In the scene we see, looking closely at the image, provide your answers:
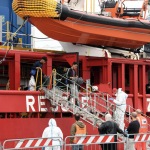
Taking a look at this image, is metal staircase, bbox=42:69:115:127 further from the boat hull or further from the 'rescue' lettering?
the boat hull

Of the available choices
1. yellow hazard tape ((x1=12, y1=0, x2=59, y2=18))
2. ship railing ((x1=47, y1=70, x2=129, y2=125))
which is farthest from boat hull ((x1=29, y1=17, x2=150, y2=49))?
ship railing ((x1=47, y1=70, x2=129, y2=125))

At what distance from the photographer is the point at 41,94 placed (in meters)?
14.9

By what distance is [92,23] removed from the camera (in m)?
16.4

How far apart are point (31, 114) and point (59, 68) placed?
123 inches

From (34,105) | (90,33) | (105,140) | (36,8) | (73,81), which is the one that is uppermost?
(36,8)

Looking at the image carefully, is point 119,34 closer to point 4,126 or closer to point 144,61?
point 144,61

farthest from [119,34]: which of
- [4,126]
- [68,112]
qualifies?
[4,126]

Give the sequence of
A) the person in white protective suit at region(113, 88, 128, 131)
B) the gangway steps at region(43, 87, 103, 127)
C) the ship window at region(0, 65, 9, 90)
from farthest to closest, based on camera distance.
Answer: the ship window at region(0, 65, 9, 90)
the person in white protective suit at region(113, 88, 128, 131)
the gangway steps at region(43, 87, 103, 127)

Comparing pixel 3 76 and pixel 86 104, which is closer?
pixel 86 104

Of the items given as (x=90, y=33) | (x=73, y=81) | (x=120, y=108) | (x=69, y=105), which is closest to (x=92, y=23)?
(x=90, y=33)

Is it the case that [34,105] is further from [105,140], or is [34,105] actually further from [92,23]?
[105,140]

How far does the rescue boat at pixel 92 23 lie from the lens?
15.1m

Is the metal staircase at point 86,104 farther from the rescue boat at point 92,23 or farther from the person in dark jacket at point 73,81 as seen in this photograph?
the rescue boat at point 92,23

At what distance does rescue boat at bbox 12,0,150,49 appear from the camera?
1506cm
